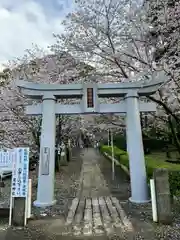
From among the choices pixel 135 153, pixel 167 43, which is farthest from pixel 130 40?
pixel 135 153

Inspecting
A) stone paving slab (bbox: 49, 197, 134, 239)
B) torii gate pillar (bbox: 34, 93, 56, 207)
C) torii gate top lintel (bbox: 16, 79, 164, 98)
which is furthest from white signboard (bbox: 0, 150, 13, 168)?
torii gate top lintel (bbox: 16, 79, 164, 98)

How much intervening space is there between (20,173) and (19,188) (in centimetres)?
37

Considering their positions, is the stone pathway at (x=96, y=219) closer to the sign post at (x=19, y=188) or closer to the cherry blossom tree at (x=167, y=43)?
the sign post at (x=19, y=188)

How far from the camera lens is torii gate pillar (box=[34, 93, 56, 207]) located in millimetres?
7434

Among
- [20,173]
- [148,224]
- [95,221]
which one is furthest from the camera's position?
[20,173]

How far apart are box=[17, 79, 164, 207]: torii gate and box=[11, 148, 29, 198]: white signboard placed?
1.36 metres

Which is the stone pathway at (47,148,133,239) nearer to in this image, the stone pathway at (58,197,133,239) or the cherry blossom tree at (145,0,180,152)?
the stone pathway at (58,197,133,239)

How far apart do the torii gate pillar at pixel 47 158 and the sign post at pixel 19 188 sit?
1343mm

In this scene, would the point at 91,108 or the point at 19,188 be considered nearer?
the point at 19,188

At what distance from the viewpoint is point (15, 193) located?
595cm

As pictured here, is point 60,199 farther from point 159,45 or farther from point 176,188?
point 159,45

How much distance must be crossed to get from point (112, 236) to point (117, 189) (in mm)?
5824

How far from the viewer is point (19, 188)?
6.02 m

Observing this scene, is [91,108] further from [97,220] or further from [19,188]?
[97,220]
